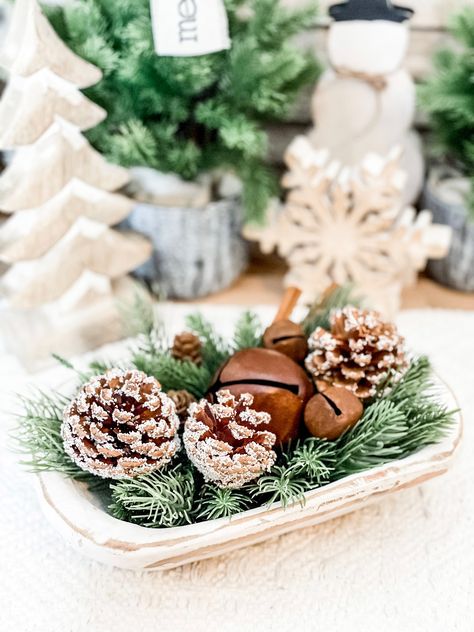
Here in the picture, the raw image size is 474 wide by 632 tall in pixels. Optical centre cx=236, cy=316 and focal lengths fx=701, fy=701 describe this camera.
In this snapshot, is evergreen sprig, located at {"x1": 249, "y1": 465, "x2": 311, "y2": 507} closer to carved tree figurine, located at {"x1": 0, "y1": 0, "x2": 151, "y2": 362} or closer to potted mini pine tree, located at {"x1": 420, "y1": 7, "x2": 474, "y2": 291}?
carved tree figurine, located at {"x1": 0, "y1": 0, "x2": 151, "y2": 362}

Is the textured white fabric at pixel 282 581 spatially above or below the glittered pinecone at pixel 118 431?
below

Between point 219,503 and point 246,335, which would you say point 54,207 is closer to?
point 246,335

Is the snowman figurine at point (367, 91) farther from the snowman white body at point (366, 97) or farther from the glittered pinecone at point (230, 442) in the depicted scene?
the glittered pinecone at point (230, 442)

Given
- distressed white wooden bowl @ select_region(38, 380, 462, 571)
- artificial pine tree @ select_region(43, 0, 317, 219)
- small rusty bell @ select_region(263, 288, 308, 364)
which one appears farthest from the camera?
artificial pine tree @ select_region(43, 0, 317, 219)

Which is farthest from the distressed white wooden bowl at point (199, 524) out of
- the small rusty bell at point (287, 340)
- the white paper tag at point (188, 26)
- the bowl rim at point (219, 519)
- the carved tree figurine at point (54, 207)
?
the white paper tag at point (188, 26)

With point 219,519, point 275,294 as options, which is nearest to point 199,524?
point 219,519

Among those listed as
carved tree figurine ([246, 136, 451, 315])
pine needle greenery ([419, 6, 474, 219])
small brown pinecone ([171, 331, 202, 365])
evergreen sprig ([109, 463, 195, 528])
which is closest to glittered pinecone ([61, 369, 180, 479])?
evergreen sprig ([109, 463, 195, 528])
